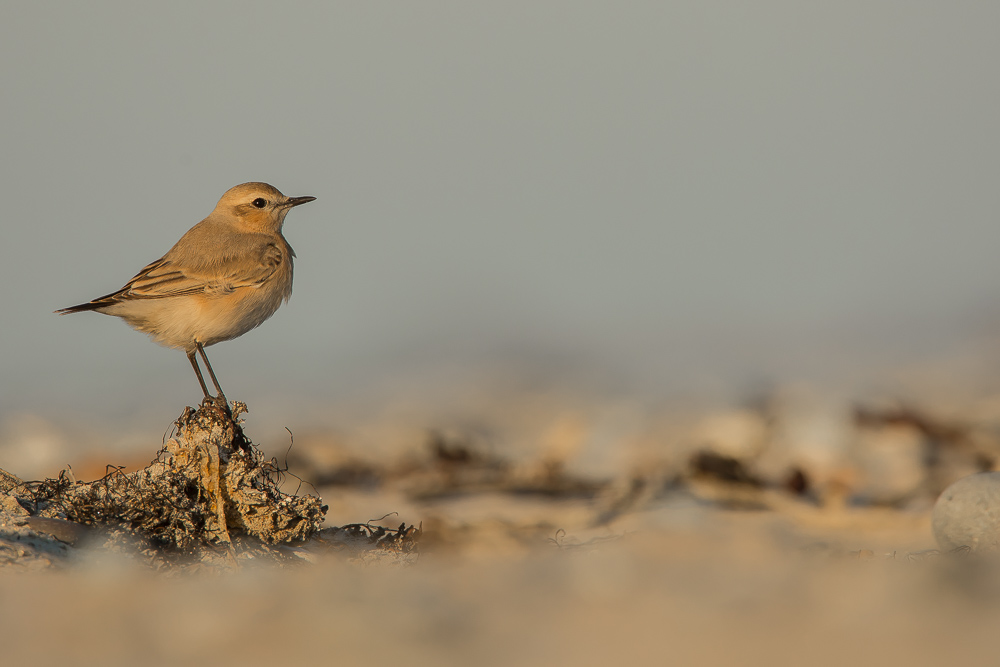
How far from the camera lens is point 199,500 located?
257 inches

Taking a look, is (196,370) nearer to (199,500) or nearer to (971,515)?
(199,500)

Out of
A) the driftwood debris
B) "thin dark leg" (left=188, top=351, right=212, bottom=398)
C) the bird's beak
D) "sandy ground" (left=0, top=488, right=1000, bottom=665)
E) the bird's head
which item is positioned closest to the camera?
"sandy ground" (left=0, top=488, right=1000, bottom=665)

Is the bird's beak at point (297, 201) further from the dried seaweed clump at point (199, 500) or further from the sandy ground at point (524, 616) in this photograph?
the sandy ground at point (524, 616)

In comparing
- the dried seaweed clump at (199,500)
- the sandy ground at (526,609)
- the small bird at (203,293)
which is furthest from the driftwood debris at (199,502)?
the small bird at (203,293)

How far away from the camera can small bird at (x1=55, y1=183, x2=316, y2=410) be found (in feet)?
27.0

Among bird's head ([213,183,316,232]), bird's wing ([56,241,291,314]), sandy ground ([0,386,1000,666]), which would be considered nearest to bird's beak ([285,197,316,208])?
bird's head ([213,183,316,232])

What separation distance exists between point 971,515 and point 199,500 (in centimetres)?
547

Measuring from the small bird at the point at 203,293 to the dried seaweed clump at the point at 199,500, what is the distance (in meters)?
1.32

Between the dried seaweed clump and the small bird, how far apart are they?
1.32m

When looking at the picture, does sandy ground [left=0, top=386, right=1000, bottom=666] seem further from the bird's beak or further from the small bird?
the bird's beak

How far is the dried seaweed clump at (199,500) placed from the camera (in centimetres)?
643

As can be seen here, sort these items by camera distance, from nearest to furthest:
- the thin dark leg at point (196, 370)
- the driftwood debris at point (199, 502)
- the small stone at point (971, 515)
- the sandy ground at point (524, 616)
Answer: the sandy ground at point (524, 616), the small stone at point (971, 515), the driftwood debris at point (199, 502), the thin dark leg at point (196, 370)

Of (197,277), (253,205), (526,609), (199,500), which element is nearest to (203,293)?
(197,277)

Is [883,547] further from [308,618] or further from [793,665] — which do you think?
[308,618]
